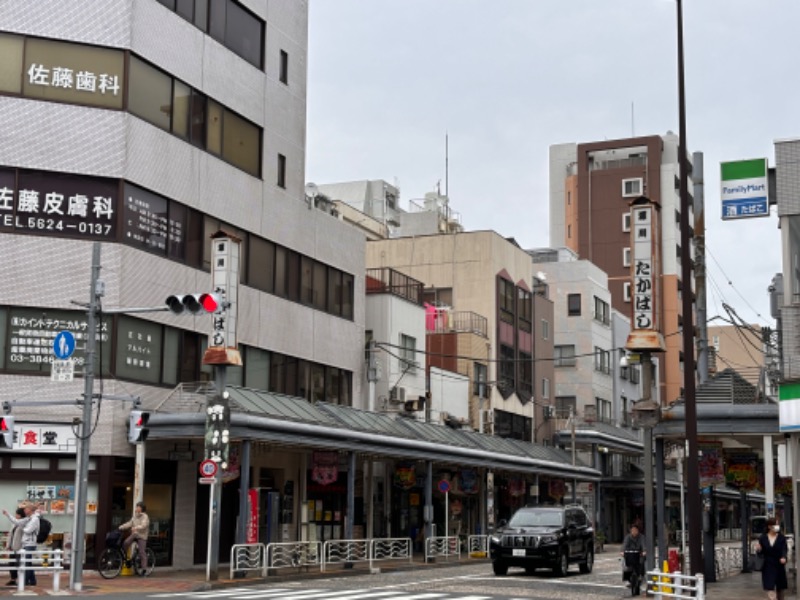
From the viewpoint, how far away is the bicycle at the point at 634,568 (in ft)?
81.8

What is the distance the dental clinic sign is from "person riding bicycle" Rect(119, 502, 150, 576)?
15.6 m

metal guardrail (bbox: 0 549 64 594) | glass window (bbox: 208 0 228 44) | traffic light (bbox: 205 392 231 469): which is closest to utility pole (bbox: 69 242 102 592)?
metal guardrail (bbox: 0 549 64 594)

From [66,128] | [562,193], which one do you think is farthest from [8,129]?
[562,193]

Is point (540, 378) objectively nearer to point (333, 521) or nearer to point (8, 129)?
point (333, 521)

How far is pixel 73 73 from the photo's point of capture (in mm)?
29656

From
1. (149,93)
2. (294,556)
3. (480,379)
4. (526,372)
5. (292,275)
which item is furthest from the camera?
(526,372)

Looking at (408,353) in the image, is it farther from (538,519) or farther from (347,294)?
(538,519)

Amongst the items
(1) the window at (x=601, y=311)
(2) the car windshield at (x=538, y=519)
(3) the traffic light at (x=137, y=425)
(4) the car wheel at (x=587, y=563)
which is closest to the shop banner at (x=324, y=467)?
(2) the car windshield at (x=538, y=519)

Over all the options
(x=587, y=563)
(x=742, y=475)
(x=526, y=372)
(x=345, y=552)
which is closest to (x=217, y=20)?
(x=345, y=552)

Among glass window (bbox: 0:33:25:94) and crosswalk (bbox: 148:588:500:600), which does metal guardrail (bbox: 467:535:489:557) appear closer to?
crosswalk (bbox: 148:588:500:600)

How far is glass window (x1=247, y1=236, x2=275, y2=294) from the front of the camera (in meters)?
35.9

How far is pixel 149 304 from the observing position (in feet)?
100

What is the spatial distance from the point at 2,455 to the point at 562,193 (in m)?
75.5

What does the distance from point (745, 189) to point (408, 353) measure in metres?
22.5
